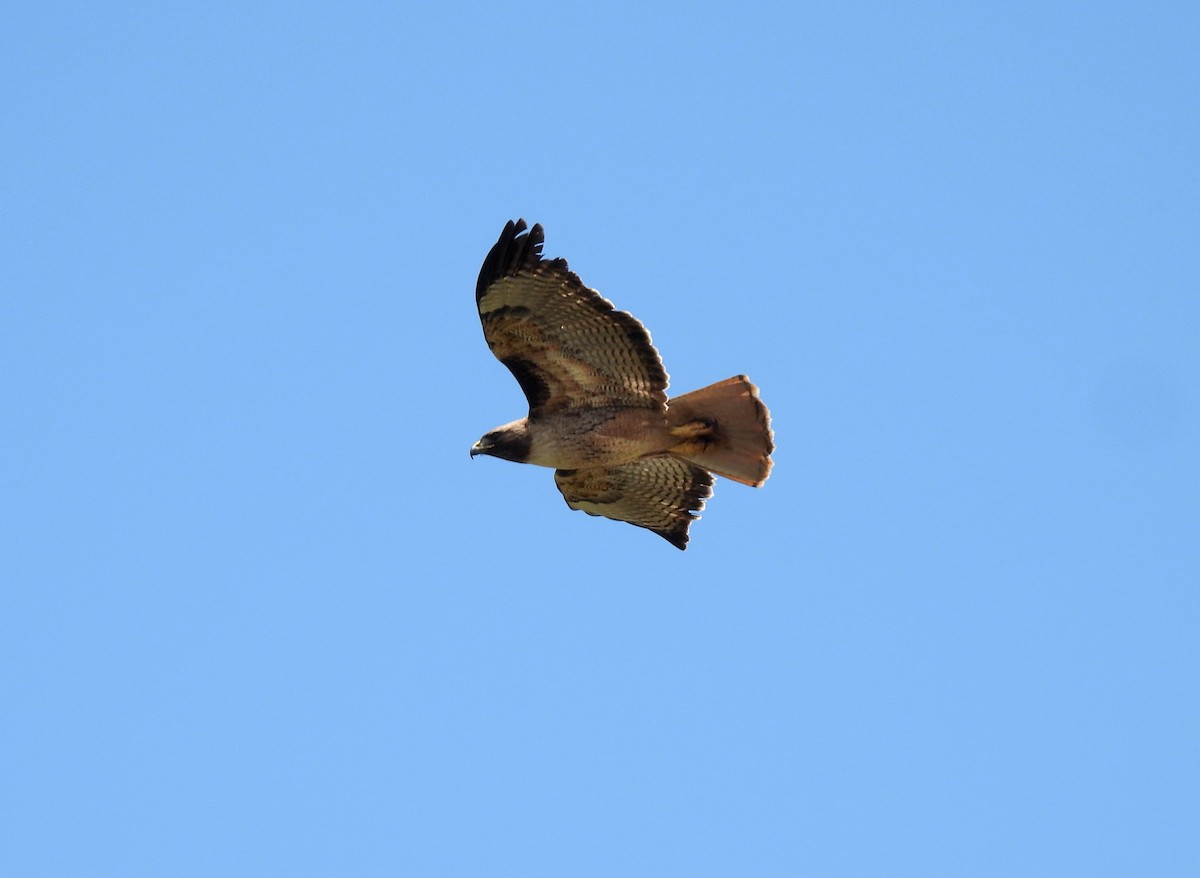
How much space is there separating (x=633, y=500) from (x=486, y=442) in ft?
5.53

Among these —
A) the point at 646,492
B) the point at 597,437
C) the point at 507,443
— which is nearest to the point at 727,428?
the point at 597,437

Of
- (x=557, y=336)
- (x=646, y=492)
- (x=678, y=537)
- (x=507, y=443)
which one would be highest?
(x=557, y=336)

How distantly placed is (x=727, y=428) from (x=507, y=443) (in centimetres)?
163

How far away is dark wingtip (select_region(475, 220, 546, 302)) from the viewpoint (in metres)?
11.8

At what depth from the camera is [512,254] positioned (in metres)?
11.8

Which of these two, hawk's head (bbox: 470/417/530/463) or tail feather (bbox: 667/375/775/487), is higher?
tail feather (bbox: 667/375/775/487)

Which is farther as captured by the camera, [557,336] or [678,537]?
[678,537]

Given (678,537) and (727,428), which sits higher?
(727,428)

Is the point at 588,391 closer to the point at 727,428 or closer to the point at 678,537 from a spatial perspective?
the point at 727,428

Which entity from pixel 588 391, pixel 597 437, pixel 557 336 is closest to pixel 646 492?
pixel 597 437

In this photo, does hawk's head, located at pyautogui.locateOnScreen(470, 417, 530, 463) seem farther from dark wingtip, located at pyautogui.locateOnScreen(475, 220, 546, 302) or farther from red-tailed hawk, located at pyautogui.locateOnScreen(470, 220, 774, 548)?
dark wingtip, located at pyautogui.locateOnScreen(475, 220, 546, 302)

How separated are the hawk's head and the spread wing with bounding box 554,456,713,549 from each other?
0.86 metres

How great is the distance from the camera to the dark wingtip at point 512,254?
1175cm

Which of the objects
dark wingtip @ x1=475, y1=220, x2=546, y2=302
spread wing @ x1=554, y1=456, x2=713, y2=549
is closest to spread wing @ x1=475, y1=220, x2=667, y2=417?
dark wingtip @ x1=475, y1=220, x2=546, y2=302
